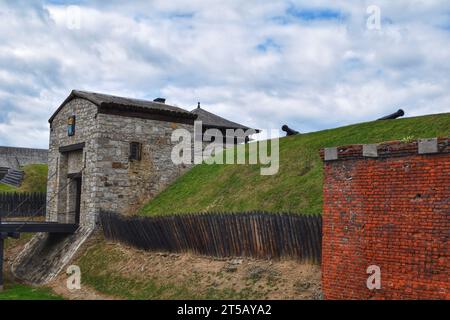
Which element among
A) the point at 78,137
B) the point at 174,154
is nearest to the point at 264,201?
the point at 174,154

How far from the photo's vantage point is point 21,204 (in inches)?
1145

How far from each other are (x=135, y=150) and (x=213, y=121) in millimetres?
11311

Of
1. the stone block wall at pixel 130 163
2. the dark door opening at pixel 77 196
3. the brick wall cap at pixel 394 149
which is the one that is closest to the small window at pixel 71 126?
the dark door opening at pixel 77 196

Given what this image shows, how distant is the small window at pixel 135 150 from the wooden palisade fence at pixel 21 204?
8.44m

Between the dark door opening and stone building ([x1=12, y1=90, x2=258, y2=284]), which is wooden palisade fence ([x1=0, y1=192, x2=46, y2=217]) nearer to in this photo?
stone building ([x1=12, y1=90, x2=258, y2=284])

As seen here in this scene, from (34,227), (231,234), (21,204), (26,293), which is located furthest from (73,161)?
(231,234)

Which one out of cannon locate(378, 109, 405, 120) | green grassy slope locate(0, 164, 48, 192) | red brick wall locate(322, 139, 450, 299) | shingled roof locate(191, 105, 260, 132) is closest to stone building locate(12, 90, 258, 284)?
shingled roof locate(191, 105, 260, 132)

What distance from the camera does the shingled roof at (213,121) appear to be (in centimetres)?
3364

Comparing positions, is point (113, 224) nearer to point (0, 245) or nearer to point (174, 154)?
point (0, 245)

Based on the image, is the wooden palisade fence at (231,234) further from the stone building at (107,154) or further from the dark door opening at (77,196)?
the dark door opening at (77,196)

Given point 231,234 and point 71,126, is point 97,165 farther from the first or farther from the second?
point 231,234

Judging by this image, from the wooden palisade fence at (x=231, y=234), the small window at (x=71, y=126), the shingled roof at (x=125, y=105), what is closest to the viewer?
the wooden palisade fence at (x=231, y=234)

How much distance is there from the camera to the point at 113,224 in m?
21.0

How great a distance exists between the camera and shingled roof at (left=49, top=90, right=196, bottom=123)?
23.4 metres
